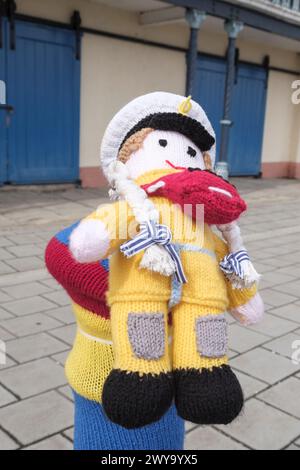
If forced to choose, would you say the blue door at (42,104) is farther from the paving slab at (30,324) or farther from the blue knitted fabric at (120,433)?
the blue knitted fabric at (120,433)

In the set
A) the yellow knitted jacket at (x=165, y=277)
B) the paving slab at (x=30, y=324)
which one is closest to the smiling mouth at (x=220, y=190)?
the yellow knitted jacket at (x=165, y=277)

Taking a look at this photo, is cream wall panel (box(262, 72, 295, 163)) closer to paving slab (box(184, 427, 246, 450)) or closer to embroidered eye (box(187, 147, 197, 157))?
paving slab (box(184, 427, 246, 450))

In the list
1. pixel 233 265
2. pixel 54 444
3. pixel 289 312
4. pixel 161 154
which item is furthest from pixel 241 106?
pixel 233 265

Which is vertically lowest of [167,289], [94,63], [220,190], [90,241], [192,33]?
[167,289]

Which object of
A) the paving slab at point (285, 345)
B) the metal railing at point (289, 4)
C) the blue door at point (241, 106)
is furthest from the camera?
the blue door at point (241, 106)

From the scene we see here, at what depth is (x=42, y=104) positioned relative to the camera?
8078 mm

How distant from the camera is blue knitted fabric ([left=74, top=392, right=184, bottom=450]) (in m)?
1.52

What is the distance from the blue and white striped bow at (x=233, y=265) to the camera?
137 cm

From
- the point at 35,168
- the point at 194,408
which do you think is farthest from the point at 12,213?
the point at 194,408

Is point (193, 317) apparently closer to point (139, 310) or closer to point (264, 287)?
point (139, 310)

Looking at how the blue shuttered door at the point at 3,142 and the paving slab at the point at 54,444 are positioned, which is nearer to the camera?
the paving slab at the point at 54,444

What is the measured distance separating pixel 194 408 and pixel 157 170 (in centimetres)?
64

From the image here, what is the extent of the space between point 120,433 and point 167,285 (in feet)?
1.83

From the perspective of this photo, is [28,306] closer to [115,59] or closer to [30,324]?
[30,324]
